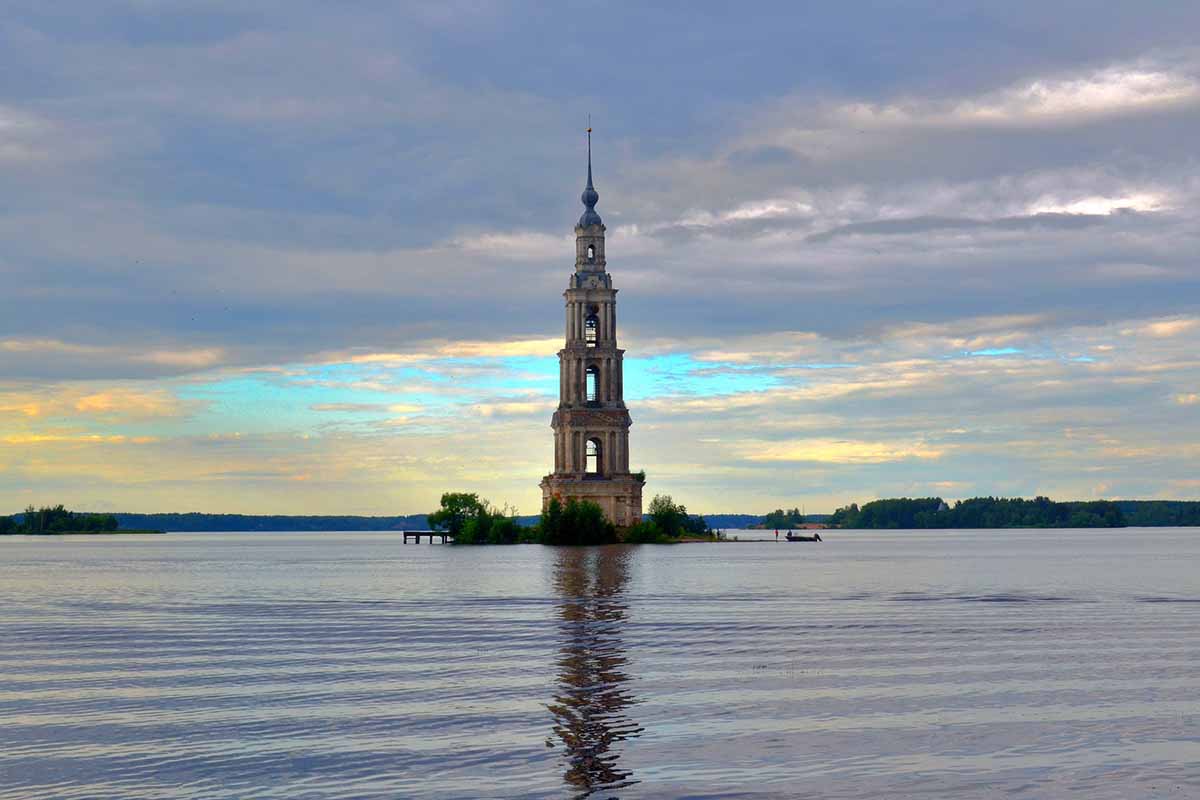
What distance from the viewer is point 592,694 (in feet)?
128

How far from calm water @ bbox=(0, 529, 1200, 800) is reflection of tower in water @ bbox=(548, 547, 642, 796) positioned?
13 cm

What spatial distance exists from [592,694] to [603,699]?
101cm

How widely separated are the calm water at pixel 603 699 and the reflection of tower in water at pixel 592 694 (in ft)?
0.42

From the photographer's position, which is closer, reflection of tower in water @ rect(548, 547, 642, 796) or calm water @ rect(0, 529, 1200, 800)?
calm water @ rect(0, 529, 1200, 800)

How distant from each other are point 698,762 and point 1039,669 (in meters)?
19.0

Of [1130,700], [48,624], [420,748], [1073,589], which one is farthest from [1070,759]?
[1073,589]

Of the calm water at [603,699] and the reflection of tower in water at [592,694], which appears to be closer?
the calm water at [603,699]

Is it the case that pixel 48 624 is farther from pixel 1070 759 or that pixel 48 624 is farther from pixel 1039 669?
pixel 1070 759

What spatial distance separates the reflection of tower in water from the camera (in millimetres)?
28484

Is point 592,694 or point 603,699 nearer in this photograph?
point 603,699

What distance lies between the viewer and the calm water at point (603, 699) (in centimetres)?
2791

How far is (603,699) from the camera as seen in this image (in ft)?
125

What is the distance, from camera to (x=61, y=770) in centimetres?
2881

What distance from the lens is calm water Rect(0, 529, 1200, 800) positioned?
27.9 metres
